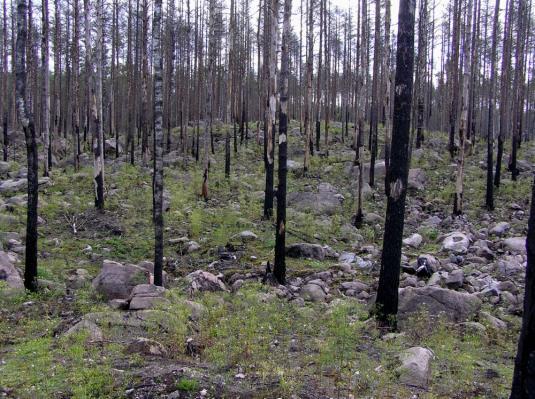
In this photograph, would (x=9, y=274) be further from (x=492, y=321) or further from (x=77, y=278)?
(x=492, y=321)

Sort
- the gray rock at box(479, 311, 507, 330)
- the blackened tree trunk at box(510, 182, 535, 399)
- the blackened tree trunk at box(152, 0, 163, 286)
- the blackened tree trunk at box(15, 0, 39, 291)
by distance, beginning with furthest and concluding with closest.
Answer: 1. the blackened tree trunk at box(152, 0, 163, 286)
2. the blackened tree trunk at box(15, 0, 39, 291)
3. the gray rock at box(479, 311, 507, 330)
4. the blackened tree trunk at box(510, 182, 535, 399)

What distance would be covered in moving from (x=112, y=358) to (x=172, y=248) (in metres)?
8.24

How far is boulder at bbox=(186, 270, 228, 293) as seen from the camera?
10109 millimetres

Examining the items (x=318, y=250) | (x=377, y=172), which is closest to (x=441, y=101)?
(x=377, y=172)

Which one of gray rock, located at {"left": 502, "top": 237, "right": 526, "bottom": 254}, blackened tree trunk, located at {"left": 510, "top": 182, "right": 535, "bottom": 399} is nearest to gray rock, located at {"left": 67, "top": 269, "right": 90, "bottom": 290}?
blackened tree trunk, located at {"left": 510, "top": 182, "right": 535, "bottom": 399}

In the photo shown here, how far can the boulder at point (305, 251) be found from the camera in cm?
1368

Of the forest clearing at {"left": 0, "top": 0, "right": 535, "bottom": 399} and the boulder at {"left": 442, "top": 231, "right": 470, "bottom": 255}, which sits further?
the boulder at {"left": 442, "top": 231, "right": 470, "bottom": 255}

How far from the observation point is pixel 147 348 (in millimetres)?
6332

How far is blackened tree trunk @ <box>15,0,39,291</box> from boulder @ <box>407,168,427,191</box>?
17.5m

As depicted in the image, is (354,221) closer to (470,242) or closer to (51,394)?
(470,242)

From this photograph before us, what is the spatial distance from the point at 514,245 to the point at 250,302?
31.5 feet

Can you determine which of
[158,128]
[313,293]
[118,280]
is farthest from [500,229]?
[118,280]

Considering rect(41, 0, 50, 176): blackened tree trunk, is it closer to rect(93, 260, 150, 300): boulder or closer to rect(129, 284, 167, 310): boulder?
rect(93, 260, 150, 300): boulder

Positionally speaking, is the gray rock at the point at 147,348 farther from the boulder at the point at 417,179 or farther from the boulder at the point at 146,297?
the boulder at the point at 417,179
